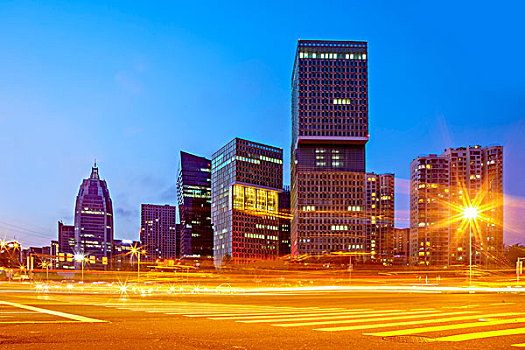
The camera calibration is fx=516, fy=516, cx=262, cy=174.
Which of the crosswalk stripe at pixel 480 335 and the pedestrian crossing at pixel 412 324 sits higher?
the crosswalk stripe at pixel 480 335

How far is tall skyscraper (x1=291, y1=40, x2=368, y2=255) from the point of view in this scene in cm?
19025

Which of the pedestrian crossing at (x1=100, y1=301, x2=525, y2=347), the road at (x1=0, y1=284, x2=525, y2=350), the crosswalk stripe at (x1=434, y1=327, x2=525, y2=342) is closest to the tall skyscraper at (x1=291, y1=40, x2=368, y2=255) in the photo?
the pedestrian crossing at (x1=100, y1=301, x2=525, y2=347)

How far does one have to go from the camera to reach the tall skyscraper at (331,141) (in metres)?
190

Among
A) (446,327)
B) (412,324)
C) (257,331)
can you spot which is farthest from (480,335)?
(257,331)

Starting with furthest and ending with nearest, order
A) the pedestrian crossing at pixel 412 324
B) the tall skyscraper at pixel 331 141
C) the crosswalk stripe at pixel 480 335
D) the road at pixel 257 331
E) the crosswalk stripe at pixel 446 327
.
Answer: the tall skyscraper at pixel 331 141
the crosswalk stripe at pixel 446 327
the pedestrian crossing at pixel 412 324
the crosswalk stripe at pixel 480 335
the road at pixel 257 331

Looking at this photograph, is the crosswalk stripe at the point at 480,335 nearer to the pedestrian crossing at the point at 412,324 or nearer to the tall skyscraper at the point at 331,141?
the pedestrian crossing at the point at 412,324

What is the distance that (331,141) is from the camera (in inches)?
7544

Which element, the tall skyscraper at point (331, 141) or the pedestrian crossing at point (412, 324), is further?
the tall skyscraper at point (331, 141)

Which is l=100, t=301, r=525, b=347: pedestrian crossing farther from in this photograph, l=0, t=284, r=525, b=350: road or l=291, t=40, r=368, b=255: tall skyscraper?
l=291, t=40, r=368, b=255: tall skyscraper

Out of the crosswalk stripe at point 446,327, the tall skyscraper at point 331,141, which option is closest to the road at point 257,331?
the crosswalk stripe at point 446,327

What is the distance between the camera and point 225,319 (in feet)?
45.8

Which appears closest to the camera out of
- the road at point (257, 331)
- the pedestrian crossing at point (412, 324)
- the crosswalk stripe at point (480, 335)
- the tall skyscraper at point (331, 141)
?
the road at point (257, 331)

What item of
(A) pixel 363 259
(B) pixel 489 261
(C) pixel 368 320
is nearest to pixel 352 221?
(A) pixel 363 259

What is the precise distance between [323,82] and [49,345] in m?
189
